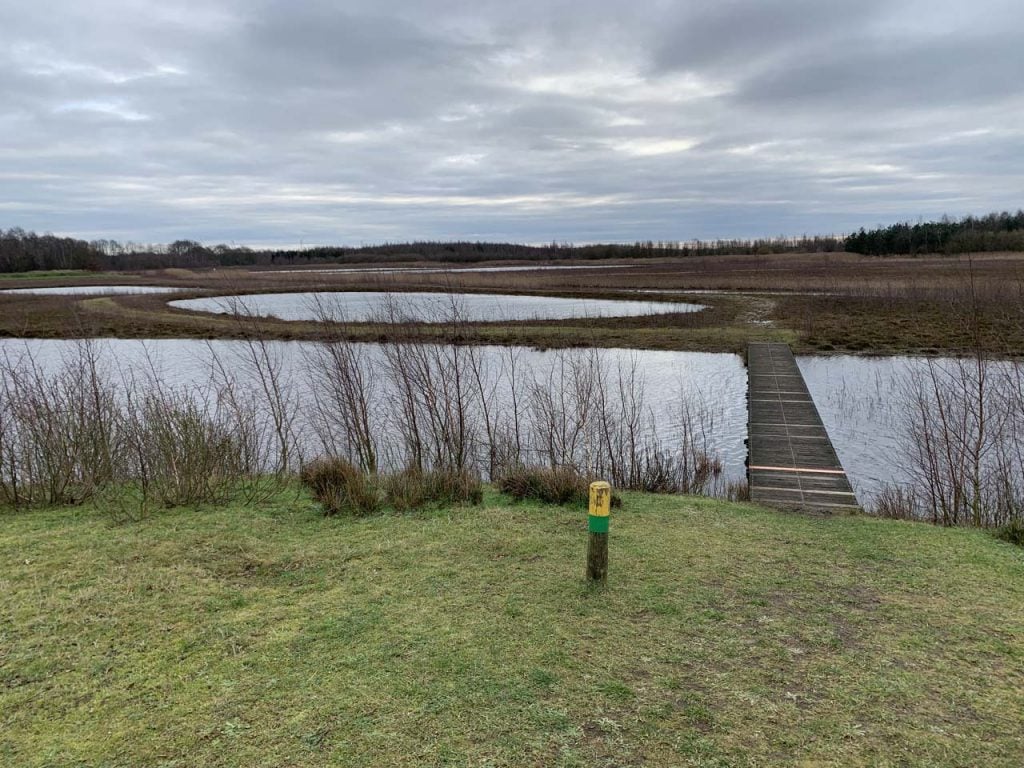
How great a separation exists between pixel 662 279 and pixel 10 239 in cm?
12162

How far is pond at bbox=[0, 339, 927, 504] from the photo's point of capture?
11742 mm

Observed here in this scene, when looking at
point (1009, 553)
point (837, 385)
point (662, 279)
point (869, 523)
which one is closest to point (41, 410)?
point (869, 523)

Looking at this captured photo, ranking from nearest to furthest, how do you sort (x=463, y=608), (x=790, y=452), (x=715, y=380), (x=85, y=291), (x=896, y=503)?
(x=463, y=608)
(x=896, y=503)
(x=790, y=452)
(x=715, y=380)
(x=85, y=291)

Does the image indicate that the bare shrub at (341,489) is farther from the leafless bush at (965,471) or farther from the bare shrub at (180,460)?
the leafless bush at (965,471)

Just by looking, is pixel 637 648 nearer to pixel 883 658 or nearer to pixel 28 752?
pixel 883 658

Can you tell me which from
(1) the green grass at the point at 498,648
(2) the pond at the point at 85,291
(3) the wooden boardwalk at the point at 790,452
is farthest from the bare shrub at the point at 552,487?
(2) the pond at the point at 85,291

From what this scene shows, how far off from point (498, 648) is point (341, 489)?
3748 mm

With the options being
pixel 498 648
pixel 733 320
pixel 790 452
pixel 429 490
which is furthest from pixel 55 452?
pixel 733 320

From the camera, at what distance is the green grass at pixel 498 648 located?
9.91ft

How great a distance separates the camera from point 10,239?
11144 cm

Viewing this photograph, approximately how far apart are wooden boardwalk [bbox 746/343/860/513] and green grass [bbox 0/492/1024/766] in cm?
232

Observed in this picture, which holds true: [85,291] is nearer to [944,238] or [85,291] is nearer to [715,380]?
[715,380]

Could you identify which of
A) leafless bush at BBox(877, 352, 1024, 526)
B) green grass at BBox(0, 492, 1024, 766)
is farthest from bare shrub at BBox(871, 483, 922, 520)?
green grass at BBox(0, 492, 1024, 766)

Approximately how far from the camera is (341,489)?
706 cm
